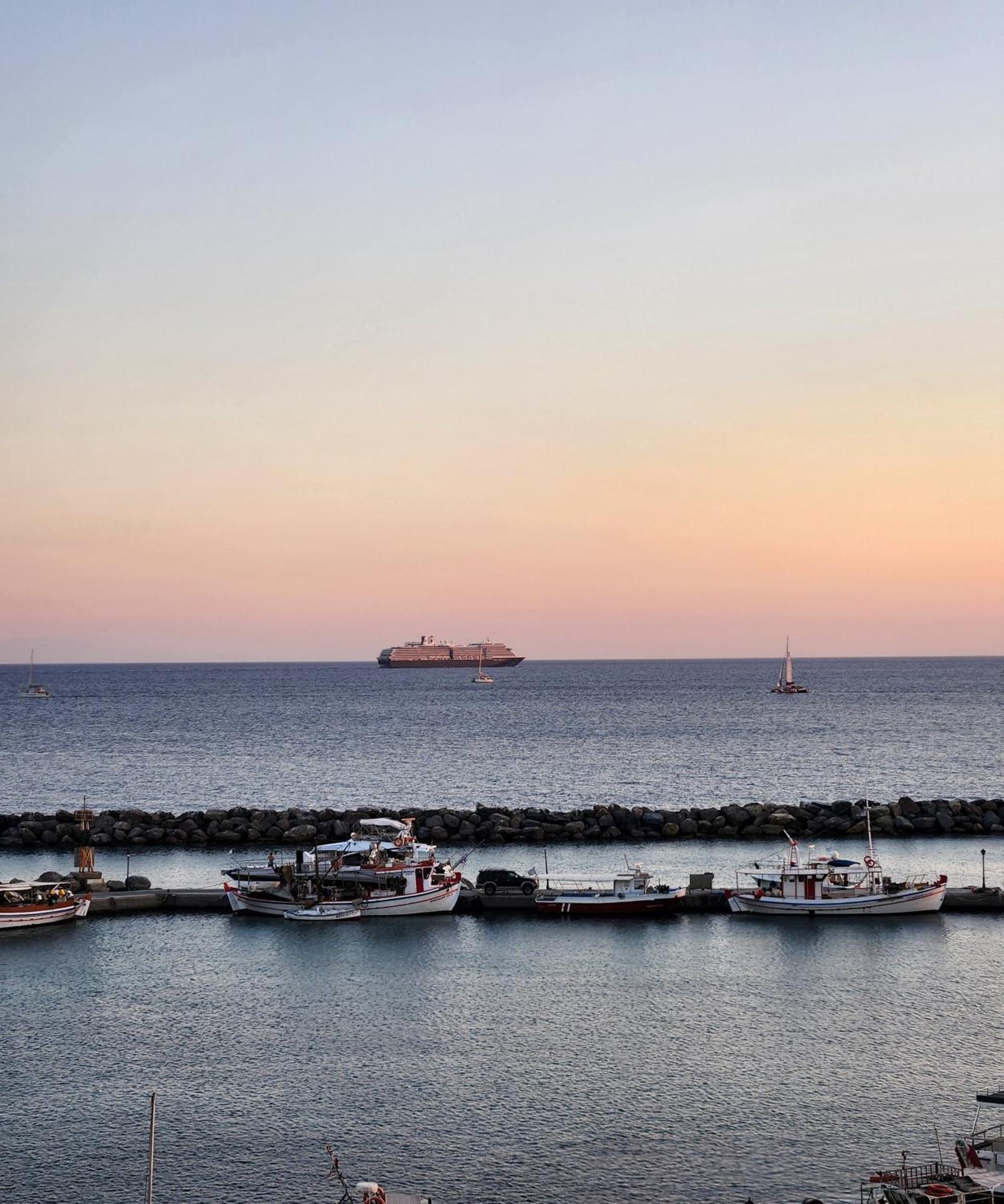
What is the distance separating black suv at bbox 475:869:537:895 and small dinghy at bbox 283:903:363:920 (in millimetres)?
5896

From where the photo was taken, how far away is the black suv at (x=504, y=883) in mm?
53969

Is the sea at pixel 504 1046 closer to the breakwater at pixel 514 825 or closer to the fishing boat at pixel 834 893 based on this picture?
the fishing boat at pixel 834 893

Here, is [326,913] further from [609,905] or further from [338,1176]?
[338,1176]

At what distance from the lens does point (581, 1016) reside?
38.2 m

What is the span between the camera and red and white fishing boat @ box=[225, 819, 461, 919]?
173 ft

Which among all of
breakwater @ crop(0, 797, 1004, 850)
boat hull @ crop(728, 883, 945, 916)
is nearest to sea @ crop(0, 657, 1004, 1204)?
boat hull @ crop(728, 883, 945, 916)

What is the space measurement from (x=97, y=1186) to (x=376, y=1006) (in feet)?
44.9

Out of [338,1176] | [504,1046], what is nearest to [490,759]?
[504,1046]

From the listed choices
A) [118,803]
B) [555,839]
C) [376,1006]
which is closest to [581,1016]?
[376,1006]

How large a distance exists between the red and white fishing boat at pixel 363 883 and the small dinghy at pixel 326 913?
0.17 meters

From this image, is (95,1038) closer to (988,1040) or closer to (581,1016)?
(581,1016)

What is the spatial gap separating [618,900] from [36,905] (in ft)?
78.9

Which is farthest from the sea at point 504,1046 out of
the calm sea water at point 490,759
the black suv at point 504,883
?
the calm sea water at point 490,759

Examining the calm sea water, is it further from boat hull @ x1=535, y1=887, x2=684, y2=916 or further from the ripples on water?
the ripples on water
